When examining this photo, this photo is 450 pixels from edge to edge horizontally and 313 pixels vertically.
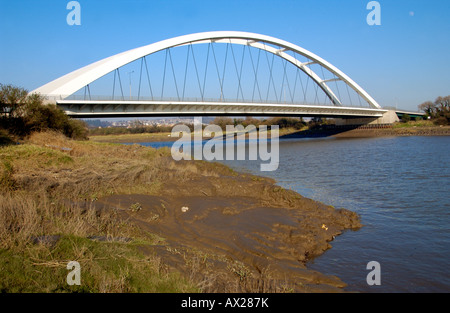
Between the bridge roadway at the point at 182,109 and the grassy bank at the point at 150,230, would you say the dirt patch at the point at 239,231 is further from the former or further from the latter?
the bridge roadway at the point at 182,109

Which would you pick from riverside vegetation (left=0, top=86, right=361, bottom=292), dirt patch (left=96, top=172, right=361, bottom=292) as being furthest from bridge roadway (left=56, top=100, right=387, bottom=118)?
dirt patch (left=96, top=172, right=361, bottom=292)

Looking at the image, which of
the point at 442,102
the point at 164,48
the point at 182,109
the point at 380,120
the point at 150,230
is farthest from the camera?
the point at 442,102

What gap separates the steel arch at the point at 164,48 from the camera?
30834 mm

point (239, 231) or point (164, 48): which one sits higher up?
point (164, 48)

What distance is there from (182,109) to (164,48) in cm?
706

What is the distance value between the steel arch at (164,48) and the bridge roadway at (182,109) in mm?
1969

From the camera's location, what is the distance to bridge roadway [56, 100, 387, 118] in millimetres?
31547

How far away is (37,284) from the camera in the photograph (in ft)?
13.6

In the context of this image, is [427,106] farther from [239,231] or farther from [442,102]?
[239,231]

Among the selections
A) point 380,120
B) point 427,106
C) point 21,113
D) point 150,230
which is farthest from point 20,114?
point 427,106

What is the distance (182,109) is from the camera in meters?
39.6

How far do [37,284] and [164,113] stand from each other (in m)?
34.6
